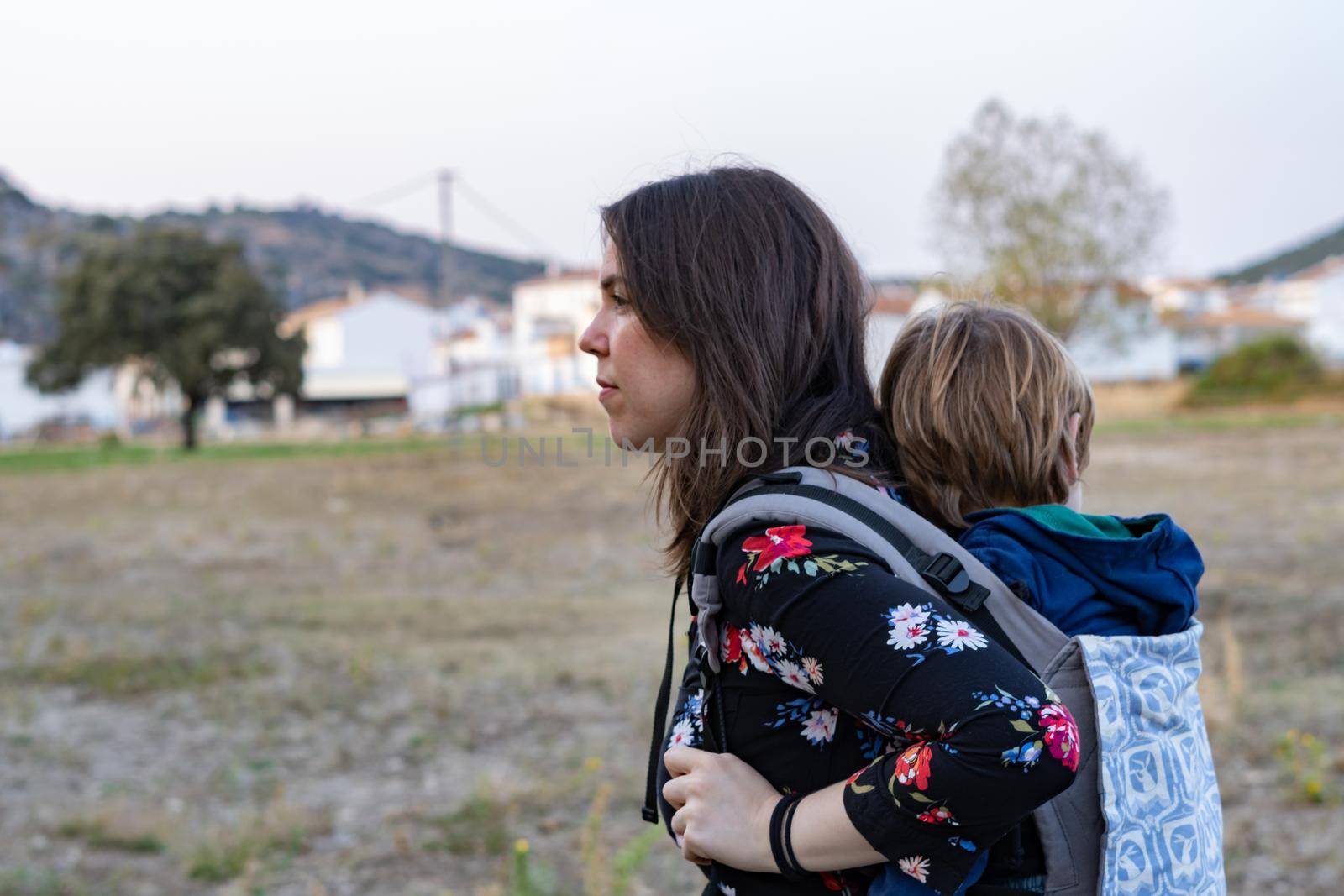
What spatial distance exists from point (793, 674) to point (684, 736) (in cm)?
22

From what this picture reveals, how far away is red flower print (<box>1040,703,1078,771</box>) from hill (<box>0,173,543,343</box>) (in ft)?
141

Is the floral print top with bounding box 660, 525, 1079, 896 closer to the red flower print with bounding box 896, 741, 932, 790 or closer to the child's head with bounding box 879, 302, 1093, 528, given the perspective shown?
the red flower print with bounding box 896, 741, 932, 790

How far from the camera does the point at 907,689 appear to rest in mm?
1010

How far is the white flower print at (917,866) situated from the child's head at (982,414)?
16.2 inches

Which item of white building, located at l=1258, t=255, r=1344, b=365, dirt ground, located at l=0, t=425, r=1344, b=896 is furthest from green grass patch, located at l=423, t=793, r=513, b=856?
white building, located at l=1258, t=255, r=1344, b=365

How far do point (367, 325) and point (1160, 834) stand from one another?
54.4 m

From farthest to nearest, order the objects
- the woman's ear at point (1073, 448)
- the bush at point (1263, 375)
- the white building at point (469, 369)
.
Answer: the bush at point (1263, 375)
the white building at point (469, 369)
the woman's ear at point (1073, 448)

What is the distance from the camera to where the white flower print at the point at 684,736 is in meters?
1.25

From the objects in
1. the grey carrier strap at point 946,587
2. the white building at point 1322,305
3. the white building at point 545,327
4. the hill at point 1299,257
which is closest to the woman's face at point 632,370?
the grey carrier strap at point 946,587

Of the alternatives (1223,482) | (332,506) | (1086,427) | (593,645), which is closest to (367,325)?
(332,506)

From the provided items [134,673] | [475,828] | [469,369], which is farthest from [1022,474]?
[469,369]

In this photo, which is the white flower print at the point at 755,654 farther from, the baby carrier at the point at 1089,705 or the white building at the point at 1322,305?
the white building at the point at 1322,305

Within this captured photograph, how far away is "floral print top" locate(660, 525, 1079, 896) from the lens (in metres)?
1.00

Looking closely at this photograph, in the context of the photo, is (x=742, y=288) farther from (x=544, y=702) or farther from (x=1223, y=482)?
(x=1223, y=482)
